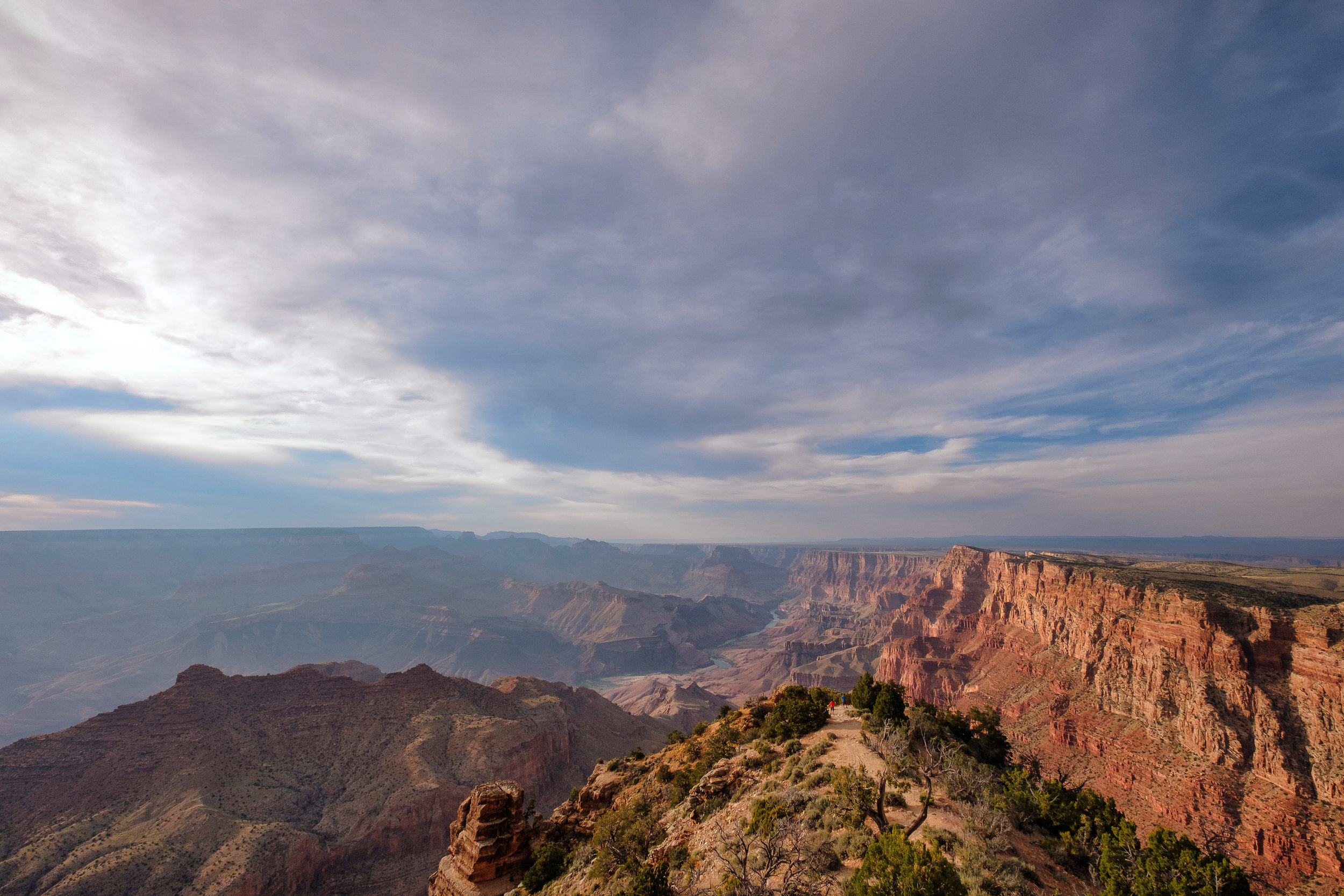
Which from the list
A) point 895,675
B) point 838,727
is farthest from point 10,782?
point 895,675

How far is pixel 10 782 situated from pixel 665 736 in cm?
8912

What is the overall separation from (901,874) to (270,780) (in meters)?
78.7

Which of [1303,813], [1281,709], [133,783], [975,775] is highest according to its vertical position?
[975,775]

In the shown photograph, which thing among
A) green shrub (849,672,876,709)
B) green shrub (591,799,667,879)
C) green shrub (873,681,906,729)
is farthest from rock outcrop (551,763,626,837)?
green shrub (873,681,906,729)

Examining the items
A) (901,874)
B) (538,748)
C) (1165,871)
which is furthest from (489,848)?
(538,748)

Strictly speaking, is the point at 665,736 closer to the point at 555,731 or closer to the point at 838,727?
the point at 555,731

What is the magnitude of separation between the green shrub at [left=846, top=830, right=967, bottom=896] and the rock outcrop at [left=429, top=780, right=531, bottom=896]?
994 inches

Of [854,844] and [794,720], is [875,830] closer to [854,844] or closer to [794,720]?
[854,844]

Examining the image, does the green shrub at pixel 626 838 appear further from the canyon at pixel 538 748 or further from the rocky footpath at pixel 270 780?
the rocky footpath at pixel 270 780

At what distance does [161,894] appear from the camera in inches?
1607

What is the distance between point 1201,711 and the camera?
154ft

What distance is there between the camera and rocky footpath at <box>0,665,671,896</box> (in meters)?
44.2

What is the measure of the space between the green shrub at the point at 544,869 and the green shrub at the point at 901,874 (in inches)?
912

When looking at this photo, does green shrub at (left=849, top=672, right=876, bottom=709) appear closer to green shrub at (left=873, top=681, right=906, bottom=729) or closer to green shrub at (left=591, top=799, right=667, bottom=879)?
green shrub at (left=873, top=681, right=906, bottom=729)
